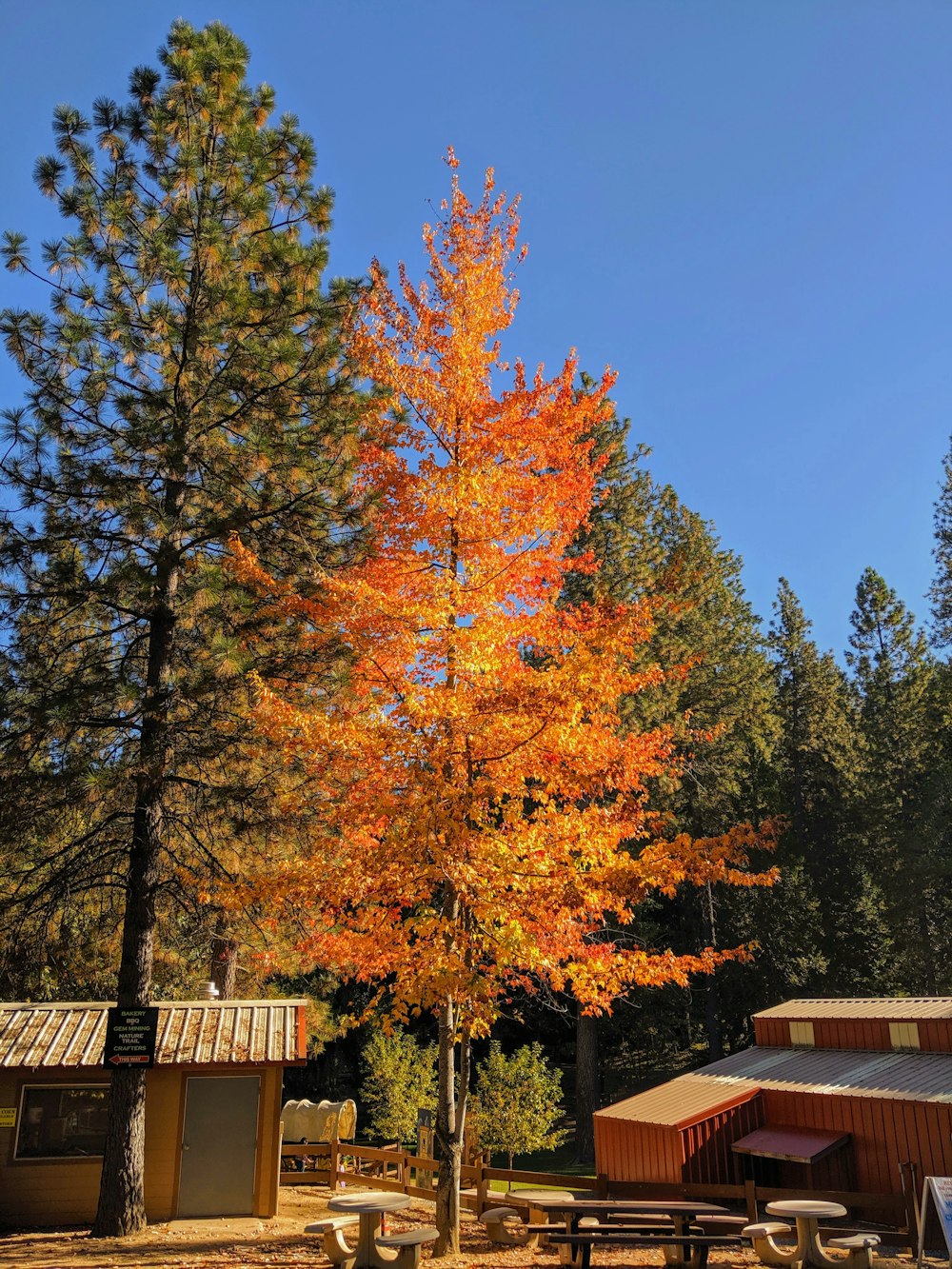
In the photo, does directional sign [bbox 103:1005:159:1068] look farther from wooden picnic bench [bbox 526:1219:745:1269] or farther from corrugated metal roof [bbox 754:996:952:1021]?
corrugated metal roof [bbox 754:996:952:1021]

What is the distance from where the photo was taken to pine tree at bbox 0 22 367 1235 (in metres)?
12.2

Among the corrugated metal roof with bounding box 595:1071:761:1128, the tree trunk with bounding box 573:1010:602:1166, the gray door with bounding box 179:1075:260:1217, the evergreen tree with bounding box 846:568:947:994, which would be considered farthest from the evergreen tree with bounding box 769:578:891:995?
the gray door with bounding box 179:1075:260:1217

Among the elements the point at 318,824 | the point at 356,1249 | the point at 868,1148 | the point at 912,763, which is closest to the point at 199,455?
the point at 318,824

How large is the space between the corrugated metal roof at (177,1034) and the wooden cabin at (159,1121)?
0.08 feet

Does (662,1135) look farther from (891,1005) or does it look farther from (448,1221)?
(448,1221)

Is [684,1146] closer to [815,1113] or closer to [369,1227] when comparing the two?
[815,1113]

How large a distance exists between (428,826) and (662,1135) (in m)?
9.93

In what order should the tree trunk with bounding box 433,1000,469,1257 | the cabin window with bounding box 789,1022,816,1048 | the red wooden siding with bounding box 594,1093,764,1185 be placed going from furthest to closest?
the cabin window with bounding box 789,1022,816,1048
the red wooden siding with bounding box 594,1093,764,1185
the tree trunk with bounding box 433,1000,469,1257

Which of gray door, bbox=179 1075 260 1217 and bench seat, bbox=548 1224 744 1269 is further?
gray door, bbox=179 1075 260 1217

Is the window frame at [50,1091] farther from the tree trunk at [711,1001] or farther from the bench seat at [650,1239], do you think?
the tree trunk at [711,1001]

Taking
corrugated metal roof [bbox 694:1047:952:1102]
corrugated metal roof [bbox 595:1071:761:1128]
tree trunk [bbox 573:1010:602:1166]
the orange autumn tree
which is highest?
the orange autumn tree

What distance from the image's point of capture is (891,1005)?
18.1 metres

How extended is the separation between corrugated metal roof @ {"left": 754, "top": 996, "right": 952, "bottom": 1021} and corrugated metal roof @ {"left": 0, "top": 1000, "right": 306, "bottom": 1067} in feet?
34.6

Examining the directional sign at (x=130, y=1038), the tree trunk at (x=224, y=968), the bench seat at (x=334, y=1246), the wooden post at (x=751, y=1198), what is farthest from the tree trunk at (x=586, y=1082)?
the bench seat at (x=334, y=1246)
